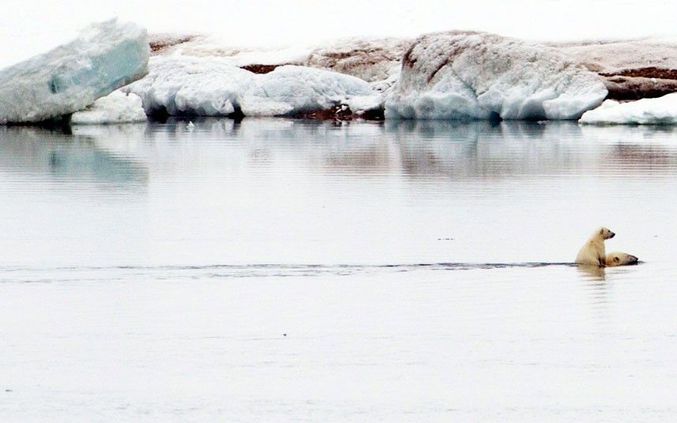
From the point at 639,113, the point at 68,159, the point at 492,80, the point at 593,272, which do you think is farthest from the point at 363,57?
the point at 593,272

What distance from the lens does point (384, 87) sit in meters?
37.4

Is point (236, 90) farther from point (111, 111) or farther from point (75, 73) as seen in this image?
point (75, 73)

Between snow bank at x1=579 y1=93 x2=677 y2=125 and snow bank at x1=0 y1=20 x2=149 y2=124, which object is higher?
Answer: snow bank at x1=0 y1=20 x2=149 y2=124

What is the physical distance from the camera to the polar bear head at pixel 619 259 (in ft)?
36.0

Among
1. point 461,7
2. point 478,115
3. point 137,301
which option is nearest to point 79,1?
point 461,7

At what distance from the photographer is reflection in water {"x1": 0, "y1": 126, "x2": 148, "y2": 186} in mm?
18141

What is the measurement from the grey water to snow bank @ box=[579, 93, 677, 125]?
10.5 m

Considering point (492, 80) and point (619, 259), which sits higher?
point (492, 80)

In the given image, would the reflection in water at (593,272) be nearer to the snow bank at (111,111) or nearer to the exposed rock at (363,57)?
the snow bank at (111,111)

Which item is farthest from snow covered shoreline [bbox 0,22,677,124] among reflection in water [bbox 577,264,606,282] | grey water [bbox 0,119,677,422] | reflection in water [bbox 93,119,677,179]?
reflection in water [bbox 577,264,606,282]

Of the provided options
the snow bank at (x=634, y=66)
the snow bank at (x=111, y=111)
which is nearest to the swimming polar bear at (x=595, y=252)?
the snow bank at (x=111, y=111)

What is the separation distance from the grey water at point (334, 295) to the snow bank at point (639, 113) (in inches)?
412

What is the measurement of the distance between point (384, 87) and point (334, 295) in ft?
91.6

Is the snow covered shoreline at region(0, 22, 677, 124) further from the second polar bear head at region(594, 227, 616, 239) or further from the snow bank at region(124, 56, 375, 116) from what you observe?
the second polar bear head at region(594, 227, 616, 239)
